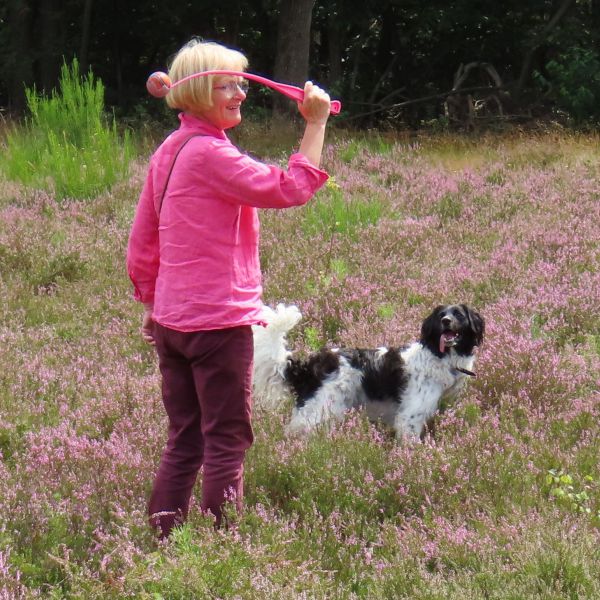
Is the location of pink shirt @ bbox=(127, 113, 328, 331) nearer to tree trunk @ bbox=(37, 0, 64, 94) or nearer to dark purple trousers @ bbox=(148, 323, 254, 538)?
dark purple trousers @ bbox=(148, 323, 254, 538)

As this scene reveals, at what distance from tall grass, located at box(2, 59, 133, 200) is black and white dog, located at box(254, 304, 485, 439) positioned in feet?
19.9

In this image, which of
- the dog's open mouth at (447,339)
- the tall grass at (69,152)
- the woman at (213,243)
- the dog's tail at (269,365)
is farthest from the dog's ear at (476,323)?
the tall grass at (69,152)

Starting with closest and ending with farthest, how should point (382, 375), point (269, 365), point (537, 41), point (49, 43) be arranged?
point (269, 365) < point (382, 375) < point (537, 41) < point (49, 43)

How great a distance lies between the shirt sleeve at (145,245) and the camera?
399 cm

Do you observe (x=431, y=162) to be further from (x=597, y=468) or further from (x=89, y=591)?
(x=89, y=591)

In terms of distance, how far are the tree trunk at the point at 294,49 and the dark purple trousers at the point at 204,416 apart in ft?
48.1

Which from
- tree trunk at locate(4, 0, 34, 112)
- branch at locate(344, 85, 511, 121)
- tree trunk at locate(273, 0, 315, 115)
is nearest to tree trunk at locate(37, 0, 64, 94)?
tree trunk at locate(4, 0, 34, 112)

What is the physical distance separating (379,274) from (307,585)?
463 centimetres

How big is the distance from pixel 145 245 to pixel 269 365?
163cm

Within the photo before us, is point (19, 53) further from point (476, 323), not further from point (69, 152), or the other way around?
point (476, 323)

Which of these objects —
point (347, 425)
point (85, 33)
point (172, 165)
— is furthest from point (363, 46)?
point (172, 165)

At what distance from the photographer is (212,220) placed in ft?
12.1

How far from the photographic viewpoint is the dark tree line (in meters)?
18.2

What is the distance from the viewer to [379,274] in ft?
25.7
